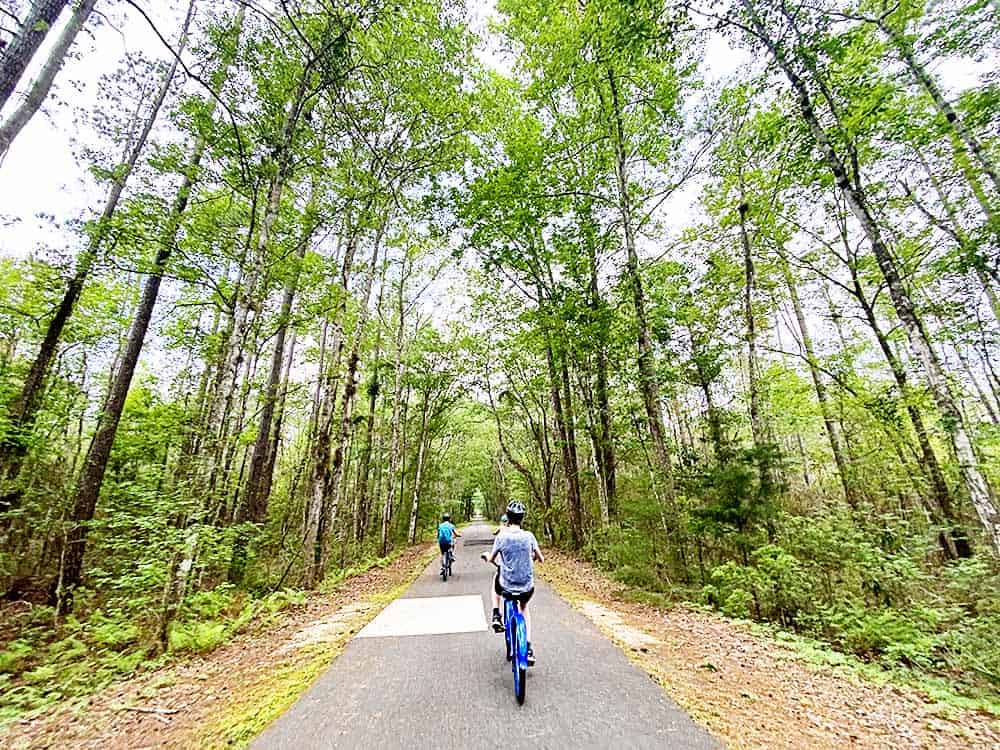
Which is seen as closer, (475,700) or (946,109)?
(475,700)

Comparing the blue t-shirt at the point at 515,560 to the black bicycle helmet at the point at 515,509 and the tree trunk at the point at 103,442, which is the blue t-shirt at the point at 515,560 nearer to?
the black bicycle helmet at the point at 515,509

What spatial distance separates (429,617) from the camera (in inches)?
281

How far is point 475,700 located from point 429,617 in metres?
3.63

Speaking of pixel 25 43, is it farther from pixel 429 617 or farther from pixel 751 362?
pixel 751 362

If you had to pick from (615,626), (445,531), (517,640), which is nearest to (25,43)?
(517,640)

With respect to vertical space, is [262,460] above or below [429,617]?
above

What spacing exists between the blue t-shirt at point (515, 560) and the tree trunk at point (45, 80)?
26.6ft

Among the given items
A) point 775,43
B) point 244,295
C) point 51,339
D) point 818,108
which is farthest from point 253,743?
point 818,108

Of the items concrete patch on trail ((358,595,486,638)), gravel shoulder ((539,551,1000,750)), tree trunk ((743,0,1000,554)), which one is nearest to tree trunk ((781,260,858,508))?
tree trunk ((743,0,1000,554))

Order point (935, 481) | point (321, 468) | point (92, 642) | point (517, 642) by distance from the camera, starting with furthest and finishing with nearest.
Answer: point (321, 468)
point (935, 481)
point (92, 642)
point (517, 642)

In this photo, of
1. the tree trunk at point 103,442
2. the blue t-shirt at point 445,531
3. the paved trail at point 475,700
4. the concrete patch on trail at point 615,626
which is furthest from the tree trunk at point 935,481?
the tree trunk at point 103,442

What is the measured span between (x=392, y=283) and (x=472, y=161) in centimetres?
704

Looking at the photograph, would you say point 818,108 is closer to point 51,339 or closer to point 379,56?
point 379,56

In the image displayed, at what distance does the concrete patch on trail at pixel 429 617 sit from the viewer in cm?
630
